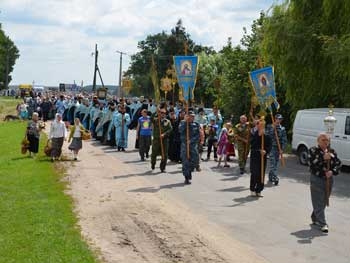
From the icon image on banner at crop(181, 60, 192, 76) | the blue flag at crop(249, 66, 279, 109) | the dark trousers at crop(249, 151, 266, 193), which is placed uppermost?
the icon image on banner at crop(181, 60, 192, 76)

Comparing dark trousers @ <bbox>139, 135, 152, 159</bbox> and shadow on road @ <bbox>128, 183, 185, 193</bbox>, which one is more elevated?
dark trousers @ <bbox>139, 135, 152, 159</bbox>

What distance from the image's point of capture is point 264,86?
15.7 meters

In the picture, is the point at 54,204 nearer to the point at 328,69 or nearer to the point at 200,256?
the point at 200,256

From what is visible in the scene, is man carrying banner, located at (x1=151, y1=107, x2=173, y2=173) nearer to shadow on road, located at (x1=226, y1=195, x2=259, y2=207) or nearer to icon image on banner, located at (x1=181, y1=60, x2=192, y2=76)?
icon image on banner, located at (x1=181, y1=60, x2=192, y2=76)

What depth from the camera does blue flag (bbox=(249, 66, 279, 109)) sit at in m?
15.6

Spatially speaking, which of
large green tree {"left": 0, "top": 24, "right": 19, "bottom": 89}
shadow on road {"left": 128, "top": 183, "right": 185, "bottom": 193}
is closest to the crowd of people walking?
shadow on road {"left": 128, "top": 183, "right": 185, "bottom": 193}

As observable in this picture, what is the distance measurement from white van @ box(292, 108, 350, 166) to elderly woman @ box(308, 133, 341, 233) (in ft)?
28.1

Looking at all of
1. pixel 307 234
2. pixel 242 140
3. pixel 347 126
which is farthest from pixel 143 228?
pixel 347 126

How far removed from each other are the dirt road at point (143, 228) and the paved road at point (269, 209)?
36cm

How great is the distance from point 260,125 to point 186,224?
4.08 meters

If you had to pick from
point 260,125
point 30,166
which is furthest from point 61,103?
point 260,125

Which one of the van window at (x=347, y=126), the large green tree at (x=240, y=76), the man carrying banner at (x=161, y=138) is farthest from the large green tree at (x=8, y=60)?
the van window at (x=347, y=126)

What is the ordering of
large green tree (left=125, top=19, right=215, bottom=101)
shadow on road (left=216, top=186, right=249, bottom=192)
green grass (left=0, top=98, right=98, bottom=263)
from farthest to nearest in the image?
large green tree (left=125, top=19, right=215, bottom=101) → shadow on road (left=216, top=186, right=249, bottom=192) → green grass (left=0, top=98, right=98, bottom=263)

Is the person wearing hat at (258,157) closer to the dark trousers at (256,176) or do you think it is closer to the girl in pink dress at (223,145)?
the dark trousers at (256,176)
